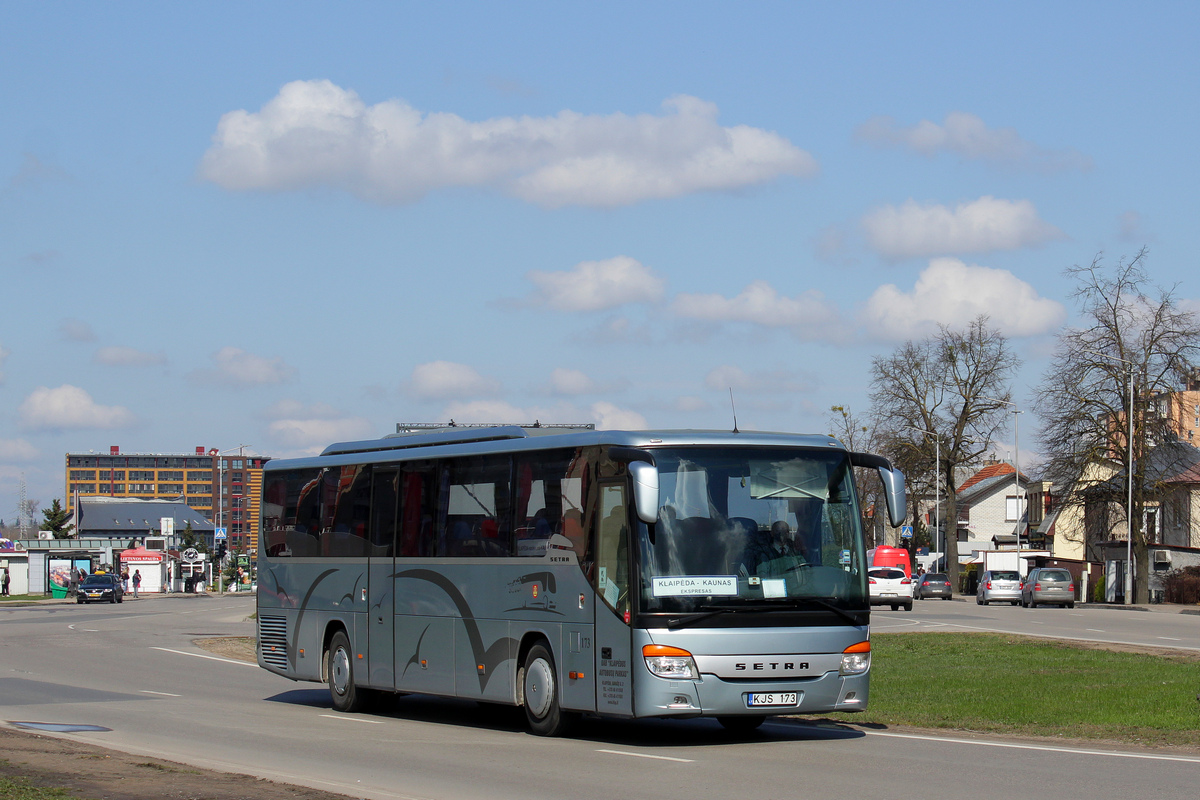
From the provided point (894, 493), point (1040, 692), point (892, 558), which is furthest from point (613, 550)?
point (892, 558)

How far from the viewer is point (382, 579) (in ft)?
56.4

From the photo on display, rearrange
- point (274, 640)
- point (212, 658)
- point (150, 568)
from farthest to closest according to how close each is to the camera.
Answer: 1. point (150, 568)
2. point (212, 658)
3. point (274, 640)

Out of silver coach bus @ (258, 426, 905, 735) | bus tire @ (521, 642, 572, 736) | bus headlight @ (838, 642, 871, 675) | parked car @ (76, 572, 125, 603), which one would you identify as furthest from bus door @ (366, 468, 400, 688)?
parked car @ (76, 572, 125, 603)

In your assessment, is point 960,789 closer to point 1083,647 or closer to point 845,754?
point 845,754

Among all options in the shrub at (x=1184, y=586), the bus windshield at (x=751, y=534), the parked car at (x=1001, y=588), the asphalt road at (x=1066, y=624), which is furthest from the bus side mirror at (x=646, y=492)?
the shrub at (x=1184, y=586)

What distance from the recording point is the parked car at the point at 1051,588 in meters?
53.4

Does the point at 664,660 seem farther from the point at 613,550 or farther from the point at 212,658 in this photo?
the point at 212,658

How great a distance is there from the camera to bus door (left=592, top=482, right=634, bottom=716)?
42.6ft

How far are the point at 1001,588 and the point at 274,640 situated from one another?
43.9 metres

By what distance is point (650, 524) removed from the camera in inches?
512

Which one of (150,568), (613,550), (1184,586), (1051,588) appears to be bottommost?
(150,568)

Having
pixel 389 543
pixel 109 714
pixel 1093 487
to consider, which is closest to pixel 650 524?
pixel 389 543

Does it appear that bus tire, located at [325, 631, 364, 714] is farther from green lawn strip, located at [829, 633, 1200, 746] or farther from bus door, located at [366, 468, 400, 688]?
green lawn strip, located at [829, 633, 1200, 746]

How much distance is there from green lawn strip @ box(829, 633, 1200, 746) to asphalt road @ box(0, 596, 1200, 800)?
1.12 m
